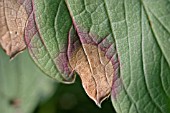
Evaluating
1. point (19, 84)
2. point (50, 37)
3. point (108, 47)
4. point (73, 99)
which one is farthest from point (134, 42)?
point (73, 99)

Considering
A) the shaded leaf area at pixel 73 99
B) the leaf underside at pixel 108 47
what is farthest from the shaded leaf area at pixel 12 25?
the shaded leaf area at pixel 73 99

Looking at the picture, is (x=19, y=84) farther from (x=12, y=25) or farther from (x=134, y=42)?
(x=134, y=42)

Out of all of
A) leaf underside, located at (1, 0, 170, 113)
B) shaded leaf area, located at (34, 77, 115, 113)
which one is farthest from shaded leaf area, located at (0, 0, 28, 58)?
shaded leaf area, located at (34, 77, 115, 113)

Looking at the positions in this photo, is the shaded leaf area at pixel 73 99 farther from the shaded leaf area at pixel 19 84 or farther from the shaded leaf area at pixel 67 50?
the shaded leaf area at pixel 67 50

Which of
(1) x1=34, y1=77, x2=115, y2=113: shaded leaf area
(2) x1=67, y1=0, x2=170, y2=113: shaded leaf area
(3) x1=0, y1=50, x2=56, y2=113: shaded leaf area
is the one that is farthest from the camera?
(1) x1=34, y1=77, x2=115, y2=113: shaded leaf area

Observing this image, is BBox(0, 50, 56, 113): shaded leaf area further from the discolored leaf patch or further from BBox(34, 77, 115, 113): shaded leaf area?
the discolored leaf patch

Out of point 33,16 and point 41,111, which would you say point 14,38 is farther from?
point 41,111
